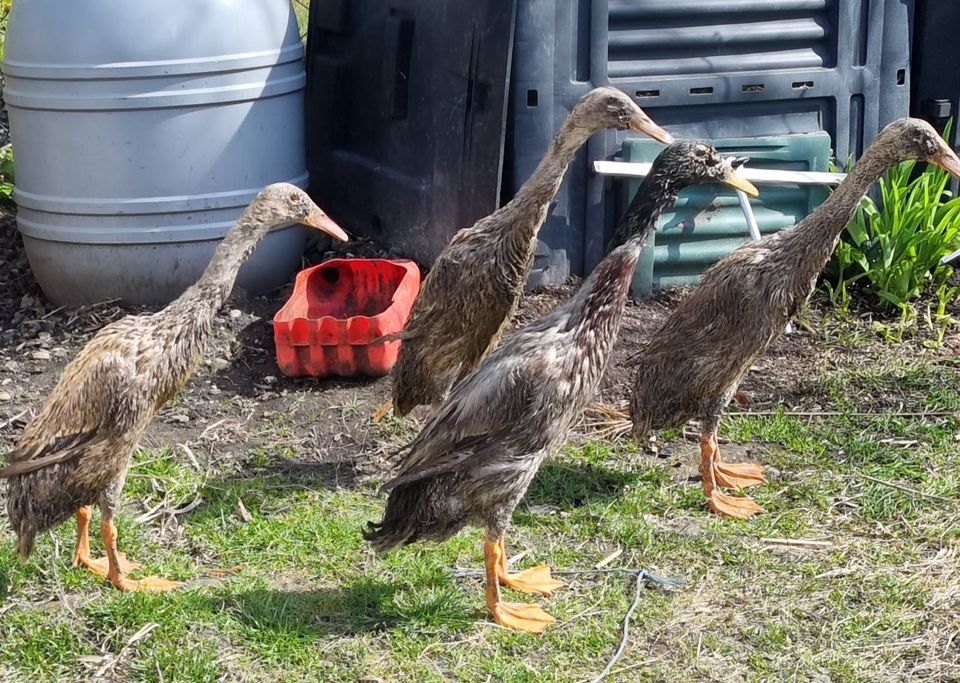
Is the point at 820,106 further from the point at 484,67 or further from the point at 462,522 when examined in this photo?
the point at 462,522

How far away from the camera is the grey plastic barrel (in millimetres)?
5965

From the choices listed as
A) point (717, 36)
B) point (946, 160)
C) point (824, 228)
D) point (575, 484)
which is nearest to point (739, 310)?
point (824, 228)

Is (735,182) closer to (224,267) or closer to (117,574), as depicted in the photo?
(224,267)

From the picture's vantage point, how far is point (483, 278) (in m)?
4.97

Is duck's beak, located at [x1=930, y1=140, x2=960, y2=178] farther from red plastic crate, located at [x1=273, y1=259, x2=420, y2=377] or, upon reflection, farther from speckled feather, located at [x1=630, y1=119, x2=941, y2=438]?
red plastic crate, located at [x1=273, y1=259, x2=420, y2=377]

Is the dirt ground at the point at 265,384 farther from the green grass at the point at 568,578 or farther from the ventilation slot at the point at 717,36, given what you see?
the ventilation slot at the point at 717,36

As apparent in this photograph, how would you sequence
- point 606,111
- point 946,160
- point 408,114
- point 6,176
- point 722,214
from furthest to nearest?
point 6,176, point 408,114, point 722,214, point 946,160, point 606,111

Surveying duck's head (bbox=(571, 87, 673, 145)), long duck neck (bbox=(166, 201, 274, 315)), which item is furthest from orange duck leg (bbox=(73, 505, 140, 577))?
duck's head (bbox=(571, 87, 673, 145))

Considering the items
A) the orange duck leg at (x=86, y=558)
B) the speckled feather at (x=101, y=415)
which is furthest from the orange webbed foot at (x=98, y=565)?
the speckled feather at (x=101, y=415)

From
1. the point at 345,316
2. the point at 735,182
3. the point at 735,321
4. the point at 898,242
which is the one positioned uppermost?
the point at 735,182

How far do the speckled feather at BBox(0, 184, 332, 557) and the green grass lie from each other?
35 centimetres

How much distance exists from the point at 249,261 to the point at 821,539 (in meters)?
3.50

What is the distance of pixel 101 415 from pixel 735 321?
246cm

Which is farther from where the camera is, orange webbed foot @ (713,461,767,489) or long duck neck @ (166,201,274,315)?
orange webbed foot @ (713,461,767,489)
